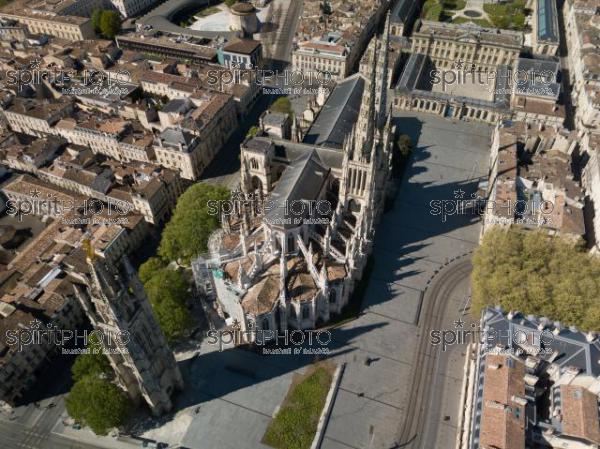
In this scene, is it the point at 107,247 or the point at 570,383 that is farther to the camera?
the point at 107,247

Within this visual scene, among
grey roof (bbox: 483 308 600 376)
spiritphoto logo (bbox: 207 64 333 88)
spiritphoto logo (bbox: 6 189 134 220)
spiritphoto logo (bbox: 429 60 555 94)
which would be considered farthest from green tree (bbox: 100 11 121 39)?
grey roof (bbox: 483 308 600 376)

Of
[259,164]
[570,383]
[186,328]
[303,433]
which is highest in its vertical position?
[259,164]

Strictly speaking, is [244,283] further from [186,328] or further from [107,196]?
[107,196]

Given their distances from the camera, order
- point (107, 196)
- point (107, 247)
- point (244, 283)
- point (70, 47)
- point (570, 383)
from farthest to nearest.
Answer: point (70, 47) → point (107, 196) → point (107, 247) → point (244, 283) → point (570, 383)

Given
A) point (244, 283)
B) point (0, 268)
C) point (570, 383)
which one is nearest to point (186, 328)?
point (244, 283)

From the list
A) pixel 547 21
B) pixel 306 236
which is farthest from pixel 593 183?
pixel 547 21

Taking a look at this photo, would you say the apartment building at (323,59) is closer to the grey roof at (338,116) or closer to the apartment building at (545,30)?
the grey roof at (338,116)
